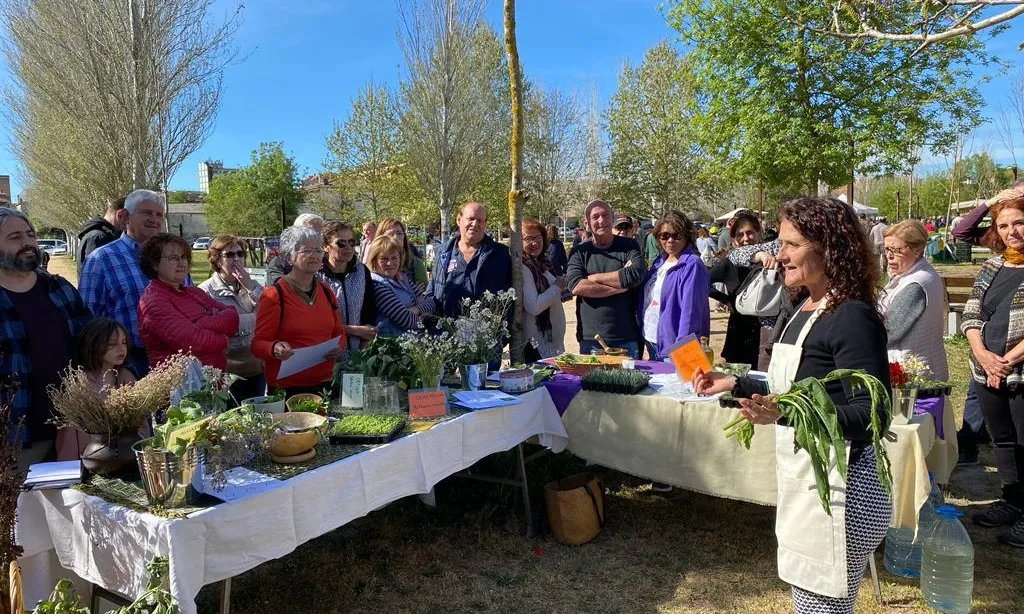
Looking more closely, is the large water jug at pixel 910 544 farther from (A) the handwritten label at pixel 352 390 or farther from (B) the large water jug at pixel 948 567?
(A) the handwritten label at pixel 352 390

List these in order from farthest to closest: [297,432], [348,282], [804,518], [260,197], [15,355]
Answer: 1. [260,197]
2. [348,282]
3. [15,355]
4. [297,432]
5. [804,518]

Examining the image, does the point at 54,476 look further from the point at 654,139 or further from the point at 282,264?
the point at 654,139

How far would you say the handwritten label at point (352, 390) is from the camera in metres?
2.91

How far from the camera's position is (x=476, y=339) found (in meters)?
3.29

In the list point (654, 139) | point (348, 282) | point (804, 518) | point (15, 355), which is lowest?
point (804, 518)

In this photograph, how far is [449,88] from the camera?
16.5 m

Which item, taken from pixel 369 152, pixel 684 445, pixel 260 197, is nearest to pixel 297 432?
pixel 684 445

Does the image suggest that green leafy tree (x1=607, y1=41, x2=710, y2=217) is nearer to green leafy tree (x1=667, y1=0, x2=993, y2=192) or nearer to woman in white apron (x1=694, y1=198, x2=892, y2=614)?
green leafy tree (x1=667, y1=0, x2=993, y2=192)

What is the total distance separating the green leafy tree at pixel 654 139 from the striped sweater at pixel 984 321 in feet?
68.2

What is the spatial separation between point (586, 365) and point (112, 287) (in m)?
2.65

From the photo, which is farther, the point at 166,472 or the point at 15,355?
the point at 15,355

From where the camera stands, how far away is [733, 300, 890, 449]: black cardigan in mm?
1742

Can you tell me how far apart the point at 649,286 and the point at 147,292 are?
296 centimetres

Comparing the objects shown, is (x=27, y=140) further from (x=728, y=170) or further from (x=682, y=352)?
(x=682, y=352)
